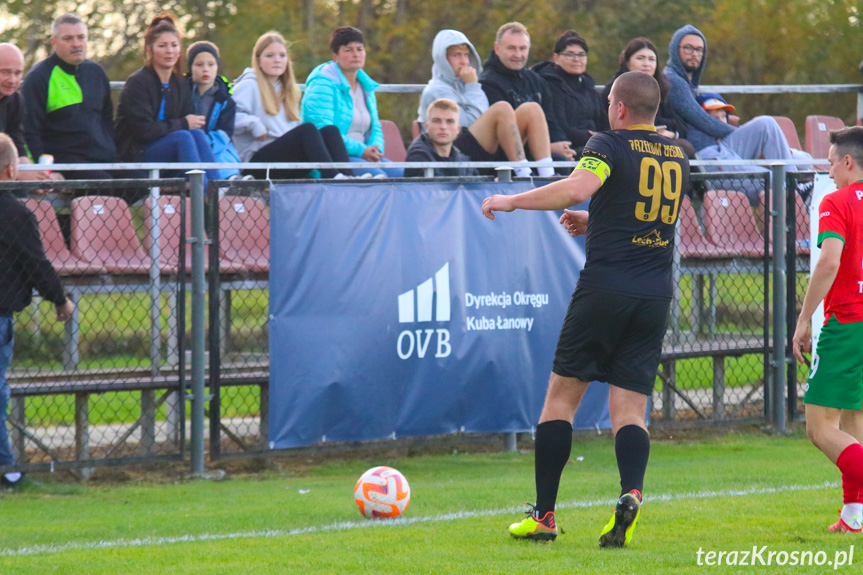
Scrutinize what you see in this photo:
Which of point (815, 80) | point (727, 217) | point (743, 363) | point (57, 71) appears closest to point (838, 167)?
point (727, 217)

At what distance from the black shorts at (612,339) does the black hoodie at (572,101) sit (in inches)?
223

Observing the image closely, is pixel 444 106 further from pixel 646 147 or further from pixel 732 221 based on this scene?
pixel 646 147

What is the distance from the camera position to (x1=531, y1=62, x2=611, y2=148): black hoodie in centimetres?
1134

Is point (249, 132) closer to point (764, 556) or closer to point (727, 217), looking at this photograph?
point (727, 217)

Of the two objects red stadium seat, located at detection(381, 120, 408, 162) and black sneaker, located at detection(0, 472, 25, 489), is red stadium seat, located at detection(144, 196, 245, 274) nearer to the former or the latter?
black sneaker, located at detection(0, 472, 25, 489)

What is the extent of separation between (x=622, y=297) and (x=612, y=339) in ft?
0.73

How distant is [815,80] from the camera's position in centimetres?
2714

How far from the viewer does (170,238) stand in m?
8.95

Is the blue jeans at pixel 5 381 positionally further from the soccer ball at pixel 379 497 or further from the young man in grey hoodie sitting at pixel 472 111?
the young man in grey hoodie sitting at pixel 472 111

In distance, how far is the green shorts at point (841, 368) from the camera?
20.0 feet

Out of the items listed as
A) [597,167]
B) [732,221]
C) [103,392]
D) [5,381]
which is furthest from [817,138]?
[5,381]

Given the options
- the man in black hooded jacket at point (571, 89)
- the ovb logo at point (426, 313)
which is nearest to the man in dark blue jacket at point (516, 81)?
the man in black hooded jacket at point (571, 89)

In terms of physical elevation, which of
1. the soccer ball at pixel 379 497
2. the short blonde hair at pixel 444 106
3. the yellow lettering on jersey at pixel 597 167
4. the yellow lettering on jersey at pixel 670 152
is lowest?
the soccer ball at pixel 379 497

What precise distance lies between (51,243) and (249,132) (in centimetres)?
239
